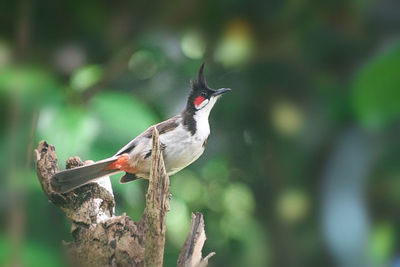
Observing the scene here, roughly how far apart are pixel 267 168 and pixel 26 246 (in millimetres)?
1331

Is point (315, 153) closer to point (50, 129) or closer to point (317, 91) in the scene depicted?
point (317, 91)

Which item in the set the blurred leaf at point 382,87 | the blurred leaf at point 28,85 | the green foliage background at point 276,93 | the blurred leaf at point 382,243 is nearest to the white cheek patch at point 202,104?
the blurred leaf at point 28,85

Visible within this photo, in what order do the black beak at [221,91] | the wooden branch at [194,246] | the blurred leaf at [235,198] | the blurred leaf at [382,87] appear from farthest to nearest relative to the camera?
1. the blurred leaf at [382,87]
2. the blurred leaf at [235,198]
3. the wooden branch at [194,246]
4. the black beak at [221,91]

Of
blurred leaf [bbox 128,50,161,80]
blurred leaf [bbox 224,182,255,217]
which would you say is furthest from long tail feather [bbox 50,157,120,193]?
blurred leaf [bbox 224,182,255,217]

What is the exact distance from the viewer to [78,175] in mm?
614

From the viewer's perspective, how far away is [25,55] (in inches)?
55.1

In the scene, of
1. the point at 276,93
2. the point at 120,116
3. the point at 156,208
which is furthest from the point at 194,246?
the point at 276,93

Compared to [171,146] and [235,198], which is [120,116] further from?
[235,198]

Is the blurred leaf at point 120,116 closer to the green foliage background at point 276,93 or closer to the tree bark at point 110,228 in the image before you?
the tree bark at point 110,228

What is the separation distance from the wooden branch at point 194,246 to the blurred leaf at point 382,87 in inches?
51.5

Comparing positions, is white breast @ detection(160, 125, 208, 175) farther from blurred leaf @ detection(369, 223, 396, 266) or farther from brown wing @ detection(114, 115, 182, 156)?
blurred leaf @ detection(369, 223, 396, 266)

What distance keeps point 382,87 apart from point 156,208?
4.57ft

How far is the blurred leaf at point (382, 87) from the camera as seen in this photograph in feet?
6.23

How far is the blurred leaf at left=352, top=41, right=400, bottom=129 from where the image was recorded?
1898 mm
